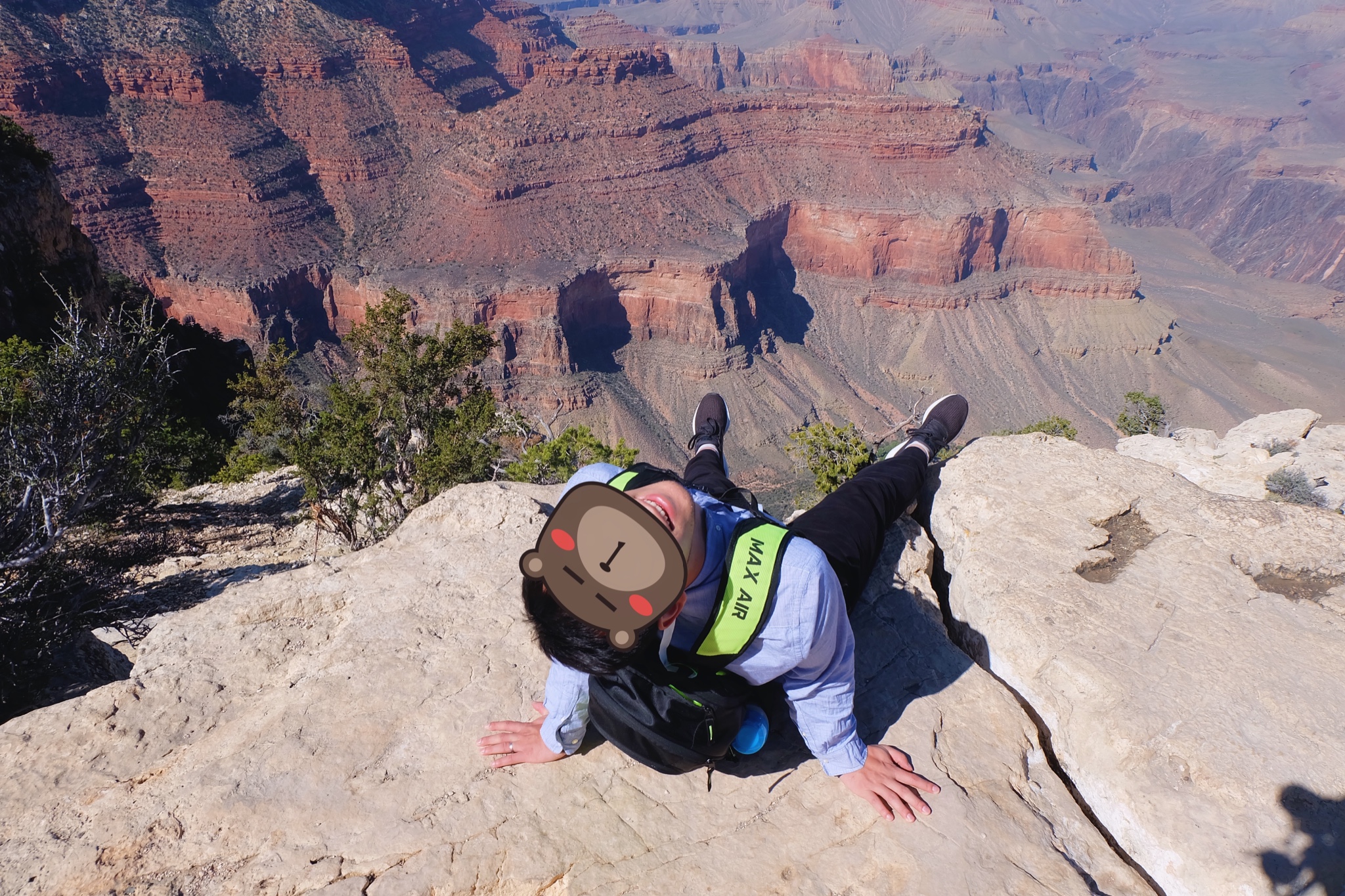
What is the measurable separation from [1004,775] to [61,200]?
96.6 ft

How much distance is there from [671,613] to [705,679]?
0.90 m

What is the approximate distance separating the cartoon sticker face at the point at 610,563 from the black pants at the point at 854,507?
2285 mm

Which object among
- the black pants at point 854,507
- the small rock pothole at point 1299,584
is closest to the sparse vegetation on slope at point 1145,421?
the small rock pothole at point 1299,584

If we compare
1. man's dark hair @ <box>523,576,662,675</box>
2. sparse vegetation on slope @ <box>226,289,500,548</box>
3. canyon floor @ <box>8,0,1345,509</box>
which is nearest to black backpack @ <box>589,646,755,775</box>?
man's dark hair @ <box>523,576,662,675</box>

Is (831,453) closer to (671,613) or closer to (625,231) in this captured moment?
(671,613)

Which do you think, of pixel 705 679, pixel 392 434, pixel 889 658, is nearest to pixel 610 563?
pixel 705 679

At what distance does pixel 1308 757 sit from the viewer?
4.43 meters

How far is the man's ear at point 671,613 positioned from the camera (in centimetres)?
283

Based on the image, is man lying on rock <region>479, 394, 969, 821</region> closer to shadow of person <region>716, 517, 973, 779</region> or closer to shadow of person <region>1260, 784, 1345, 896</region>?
shadow of person <region>716, 517, 973, 779</region>

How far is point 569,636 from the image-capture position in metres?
2.86

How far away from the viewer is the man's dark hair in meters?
2.83

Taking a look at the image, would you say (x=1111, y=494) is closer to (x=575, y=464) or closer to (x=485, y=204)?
(x=575, y=464)

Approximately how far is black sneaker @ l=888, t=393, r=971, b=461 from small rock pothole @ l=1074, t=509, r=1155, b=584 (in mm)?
1742

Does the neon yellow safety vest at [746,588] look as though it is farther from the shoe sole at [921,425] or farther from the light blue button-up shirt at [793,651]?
the shoe sole at [921,425]
